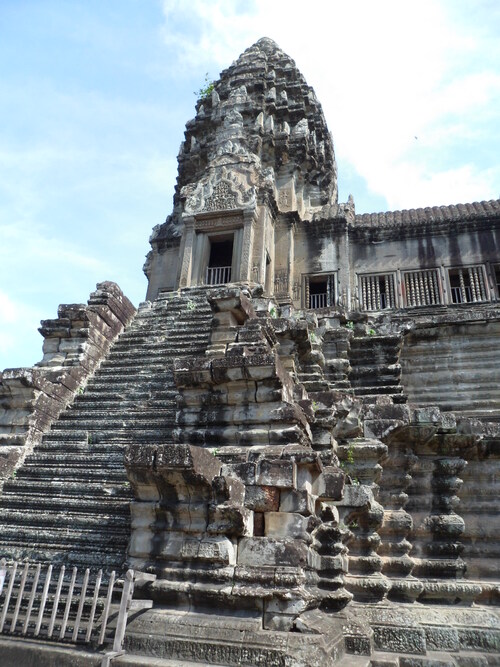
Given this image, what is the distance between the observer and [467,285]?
15711mm

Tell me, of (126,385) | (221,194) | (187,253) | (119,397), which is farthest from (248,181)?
(119,397)

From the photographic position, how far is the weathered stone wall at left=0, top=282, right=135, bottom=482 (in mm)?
8352

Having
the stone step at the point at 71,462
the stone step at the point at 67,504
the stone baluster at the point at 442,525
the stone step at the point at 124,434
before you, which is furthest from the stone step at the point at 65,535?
the stone baluster at the point at 442,525

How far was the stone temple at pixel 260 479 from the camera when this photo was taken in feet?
15.3

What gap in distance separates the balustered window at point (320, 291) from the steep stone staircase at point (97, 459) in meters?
5.80

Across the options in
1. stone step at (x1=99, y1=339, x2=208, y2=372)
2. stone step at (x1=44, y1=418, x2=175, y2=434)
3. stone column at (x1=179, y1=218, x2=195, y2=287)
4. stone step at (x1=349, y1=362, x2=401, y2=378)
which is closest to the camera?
stone step at (x1=44, y1=418, x2=175, y2=434)

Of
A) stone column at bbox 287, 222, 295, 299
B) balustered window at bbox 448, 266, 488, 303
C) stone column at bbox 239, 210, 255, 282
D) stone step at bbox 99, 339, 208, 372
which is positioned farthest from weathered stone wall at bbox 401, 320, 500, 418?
stone column at bbox 287, 222, 295, 299

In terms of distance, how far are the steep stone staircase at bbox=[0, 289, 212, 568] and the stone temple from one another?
29 millimetres

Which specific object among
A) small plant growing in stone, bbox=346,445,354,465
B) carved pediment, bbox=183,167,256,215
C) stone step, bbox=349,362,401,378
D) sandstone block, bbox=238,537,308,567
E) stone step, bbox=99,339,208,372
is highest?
carved pediment, bbox=183,167,256,215

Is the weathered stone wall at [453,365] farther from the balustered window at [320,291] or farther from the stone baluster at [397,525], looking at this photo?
the balustered window at [320,291]

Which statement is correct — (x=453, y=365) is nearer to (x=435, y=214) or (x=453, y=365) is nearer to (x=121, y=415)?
(x=121, y=415)

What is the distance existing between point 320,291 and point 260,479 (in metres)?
12.4

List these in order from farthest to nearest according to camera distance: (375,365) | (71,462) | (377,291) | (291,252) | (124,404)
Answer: (291,252) → (377,291) → (375,365) → (124,404) → (71,462)

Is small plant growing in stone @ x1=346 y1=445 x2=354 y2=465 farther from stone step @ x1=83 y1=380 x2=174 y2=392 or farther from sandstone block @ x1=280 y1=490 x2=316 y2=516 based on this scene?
stone step @ x1=83 y1=380 x2=174 y2=392
